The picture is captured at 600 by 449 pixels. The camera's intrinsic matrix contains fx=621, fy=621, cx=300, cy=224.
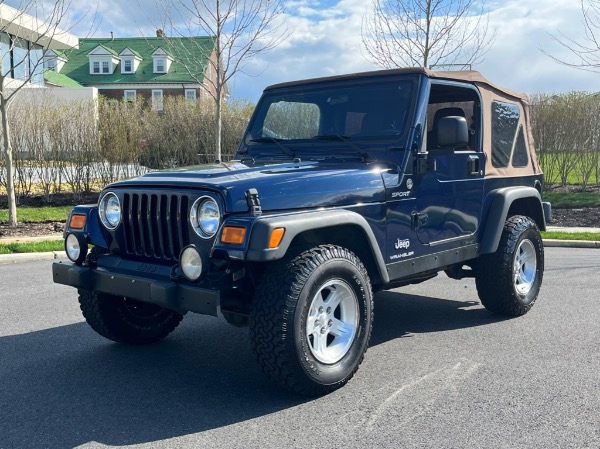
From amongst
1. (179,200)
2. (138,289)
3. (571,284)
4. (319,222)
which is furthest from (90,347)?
(571,284)

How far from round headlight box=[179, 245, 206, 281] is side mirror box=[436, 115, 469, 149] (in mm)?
2020

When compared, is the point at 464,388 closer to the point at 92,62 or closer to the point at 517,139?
the point at 517,139

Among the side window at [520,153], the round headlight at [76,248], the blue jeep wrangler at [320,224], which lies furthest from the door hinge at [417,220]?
the round headlight at [76,248]

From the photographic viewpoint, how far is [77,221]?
4316 mm

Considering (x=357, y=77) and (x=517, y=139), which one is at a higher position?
(x=357, y=77)

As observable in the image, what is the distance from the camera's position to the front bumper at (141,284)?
11.2ft

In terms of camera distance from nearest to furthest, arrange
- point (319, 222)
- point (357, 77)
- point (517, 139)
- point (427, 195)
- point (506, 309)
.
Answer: point (319, 222)
point (427, 195)
point (357, 77)
point (506, 309)
point (517, 139)

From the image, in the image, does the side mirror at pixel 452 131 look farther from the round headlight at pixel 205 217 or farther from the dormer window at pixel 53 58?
the dormer window at pixel 53 58

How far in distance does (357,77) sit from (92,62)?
47.8 meters

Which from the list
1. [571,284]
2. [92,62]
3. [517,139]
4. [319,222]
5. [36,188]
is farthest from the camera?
[92,62]

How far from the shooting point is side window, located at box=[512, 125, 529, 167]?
19.0 ft

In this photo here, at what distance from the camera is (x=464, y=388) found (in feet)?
12.6

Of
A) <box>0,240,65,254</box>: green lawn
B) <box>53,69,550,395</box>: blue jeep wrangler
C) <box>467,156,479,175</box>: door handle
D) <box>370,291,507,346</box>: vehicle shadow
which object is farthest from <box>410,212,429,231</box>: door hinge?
<box>0,240,65,254</box>: green lawn

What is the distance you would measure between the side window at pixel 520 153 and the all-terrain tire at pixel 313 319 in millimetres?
2638
